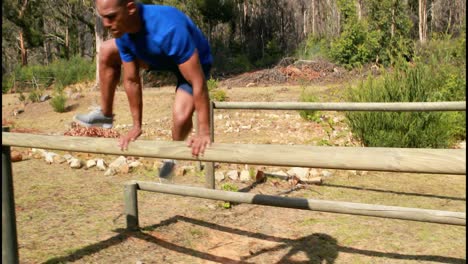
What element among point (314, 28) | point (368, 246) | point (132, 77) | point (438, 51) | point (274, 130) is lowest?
point (368, 246)

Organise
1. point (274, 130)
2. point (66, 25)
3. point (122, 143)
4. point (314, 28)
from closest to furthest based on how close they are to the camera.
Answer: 1. point (122, 143)
2. point (274, 130)
3. point (314, 28)
4. point (66, 25)

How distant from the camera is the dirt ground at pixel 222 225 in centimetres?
323

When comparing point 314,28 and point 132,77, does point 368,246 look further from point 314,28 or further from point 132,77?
point 314,28

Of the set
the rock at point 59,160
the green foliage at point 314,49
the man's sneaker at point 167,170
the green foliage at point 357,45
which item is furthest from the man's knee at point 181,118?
the green foliage at point 314,49

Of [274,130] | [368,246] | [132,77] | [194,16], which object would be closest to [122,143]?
[132,77]

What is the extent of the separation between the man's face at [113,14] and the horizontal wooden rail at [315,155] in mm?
585

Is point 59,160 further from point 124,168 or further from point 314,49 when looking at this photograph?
point 314,49

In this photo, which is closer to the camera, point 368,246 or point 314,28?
point 368,246

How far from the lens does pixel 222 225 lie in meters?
3.81

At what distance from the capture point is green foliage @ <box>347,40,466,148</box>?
5.71m

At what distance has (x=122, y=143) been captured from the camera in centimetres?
217

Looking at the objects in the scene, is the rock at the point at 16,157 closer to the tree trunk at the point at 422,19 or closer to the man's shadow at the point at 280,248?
the man's shadow at the point at 280,248

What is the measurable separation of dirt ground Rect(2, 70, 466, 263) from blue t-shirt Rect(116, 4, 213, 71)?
1421 millimetres

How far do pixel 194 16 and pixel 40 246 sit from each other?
17893 mm
